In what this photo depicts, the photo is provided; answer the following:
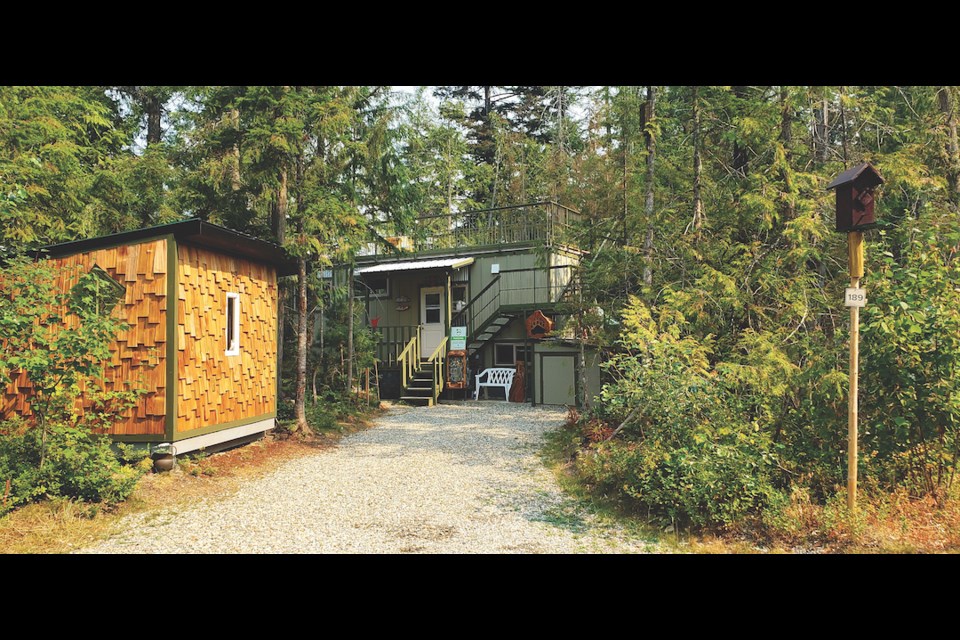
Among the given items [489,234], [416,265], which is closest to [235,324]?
[416,265]

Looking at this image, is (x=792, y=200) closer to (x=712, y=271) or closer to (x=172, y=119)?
(x=712, y=271)

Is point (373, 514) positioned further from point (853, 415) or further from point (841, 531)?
point (853, 415)

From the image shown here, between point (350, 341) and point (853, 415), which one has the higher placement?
point (350, 341)

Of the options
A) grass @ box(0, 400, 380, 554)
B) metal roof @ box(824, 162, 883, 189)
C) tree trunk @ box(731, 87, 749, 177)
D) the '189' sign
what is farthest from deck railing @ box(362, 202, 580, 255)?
the '189' sign

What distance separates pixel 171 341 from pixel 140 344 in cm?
44

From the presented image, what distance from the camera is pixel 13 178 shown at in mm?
9383

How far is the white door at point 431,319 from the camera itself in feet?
61.5

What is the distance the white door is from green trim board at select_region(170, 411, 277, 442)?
831 cm

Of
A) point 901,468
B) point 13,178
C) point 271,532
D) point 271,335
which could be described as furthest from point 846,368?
point 13,178

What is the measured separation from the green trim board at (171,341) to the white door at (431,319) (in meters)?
10.9

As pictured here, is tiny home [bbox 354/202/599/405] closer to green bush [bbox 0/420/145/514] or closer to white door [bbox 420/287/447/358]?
white door [bbox 420/287/447/358]

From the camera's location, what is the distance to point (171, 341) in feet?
26.0

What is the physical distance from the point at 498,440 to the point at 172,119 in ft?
54.0

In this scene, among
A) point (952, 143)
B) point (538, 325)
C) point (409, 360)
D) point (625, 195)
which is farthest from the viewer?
point (409, 360)
